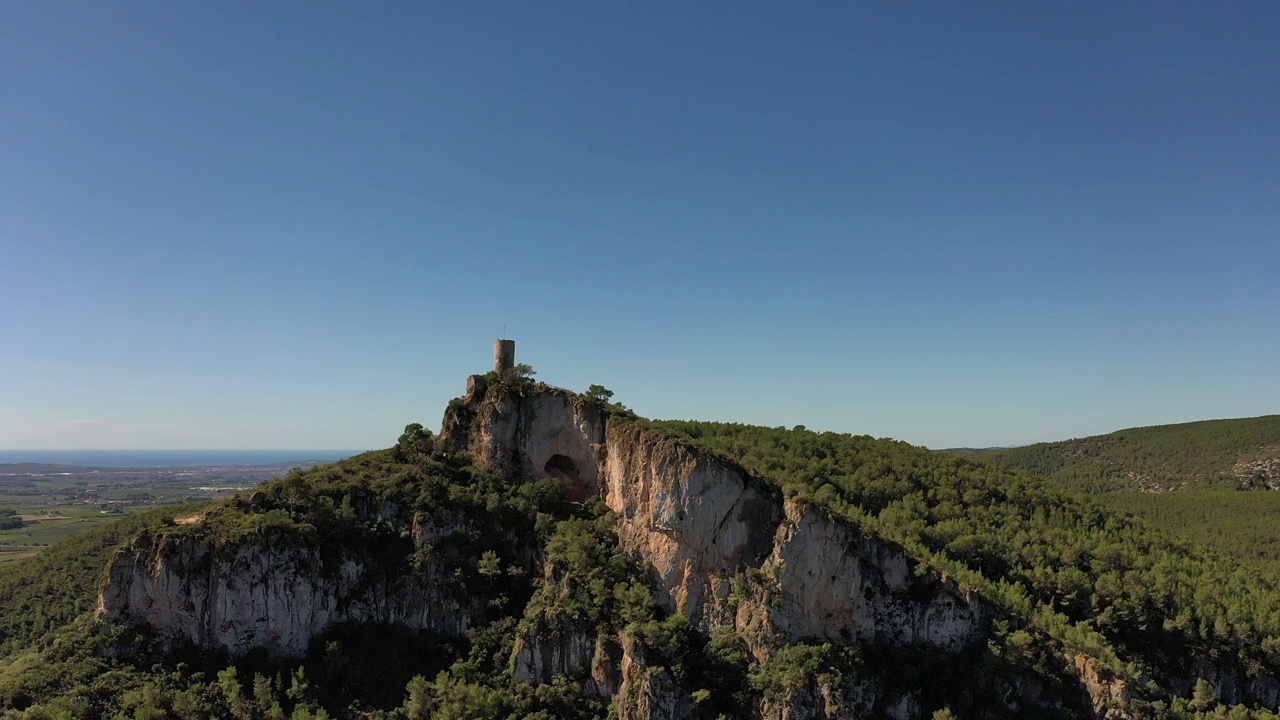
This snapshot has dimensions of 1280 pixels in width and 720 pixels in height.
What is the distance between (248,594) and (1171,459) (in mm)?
204109

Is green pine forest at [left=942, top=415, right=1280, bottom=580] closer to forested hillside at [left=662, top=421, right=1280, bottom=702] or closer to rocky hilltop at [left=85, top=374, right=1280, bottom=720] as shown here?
forested hillside at [left=662, top=421, right=1280, bottom=702]

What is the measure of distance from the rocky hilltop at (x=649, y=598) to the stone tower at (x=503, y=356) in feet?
39.6

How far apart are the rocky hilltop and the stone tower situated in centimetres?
1208

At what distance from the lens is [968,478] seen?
71.9m

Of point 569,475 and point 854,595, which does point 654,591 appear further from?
point 854,595

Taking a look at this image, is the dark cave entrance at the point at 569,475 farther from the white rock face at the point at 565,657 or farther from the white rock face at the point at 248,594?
the white rock face at the point at 248,594

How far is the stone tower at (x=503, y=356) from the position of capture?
203ft

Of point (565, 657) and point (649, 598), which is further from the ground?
point (649, 598)

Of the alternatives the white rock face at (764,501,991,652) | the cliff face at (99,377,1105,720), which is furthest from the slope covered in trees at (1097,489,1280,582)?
the cliff face at (99,377,1105,720)

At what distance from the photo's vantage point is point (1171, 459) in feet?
541

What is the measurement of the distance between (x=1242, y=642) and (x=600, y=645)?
53307 mm

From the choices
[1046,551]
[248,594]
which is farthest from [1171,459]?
[248,594]

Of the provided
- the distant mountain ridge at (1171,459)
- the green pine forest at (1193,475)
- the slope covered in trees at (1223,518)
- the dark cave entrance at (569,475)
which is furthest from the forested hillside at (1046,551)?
the distant mountain ridge at (1171,459)

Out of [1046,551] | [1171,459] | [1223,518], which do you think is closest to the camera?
[1046,551]
